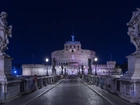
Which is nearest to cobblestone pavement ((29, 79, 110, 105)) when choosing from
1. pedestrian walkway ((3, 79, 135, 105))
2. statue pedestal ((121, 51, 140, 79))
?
pedestrian walkway ((3, 79, 135, 105))

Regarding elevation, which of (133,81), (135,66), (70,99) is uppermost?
(135,66)

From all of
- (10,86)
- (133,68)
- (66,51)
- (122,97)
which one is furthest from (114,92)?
(66,51)

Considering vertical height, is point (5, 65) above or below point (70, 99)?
above

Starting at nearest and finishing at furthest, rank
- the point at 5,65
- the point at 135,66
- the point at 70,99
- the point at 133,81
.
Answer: the point at 133,81
the point at 135,66
the point at 5,65
the point at 70,99

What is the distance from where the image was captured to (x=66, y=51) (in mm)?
168125

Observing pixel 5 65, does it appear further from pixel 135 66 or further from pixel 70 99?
pixel 135 66

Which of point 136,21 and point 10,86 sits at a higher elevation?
point 136,21

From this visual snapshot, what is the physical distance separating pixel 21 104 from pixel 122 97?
6595 mm

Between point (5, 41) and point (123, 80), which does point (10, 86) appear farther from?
point (123, 80)

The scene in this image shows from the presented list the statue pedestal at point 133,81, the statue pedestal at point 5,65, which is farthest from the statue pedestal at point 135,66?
the statue pedestal at point 5,65

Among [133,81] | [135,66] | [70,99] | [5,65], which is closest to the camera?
[133,81]

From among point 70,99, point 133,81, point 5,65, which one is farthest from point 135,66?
point 5,65

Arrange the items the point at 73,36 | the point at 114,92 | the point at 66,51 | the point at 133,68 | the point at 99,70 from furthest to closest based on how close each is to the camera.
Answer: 1. the point at 73,36
2. the point at 66,51
3. the point at 99,70
4. the point at 114,92
5. the point at 133,68

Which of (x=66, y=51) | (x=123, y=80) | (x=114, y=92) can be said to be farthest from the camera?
(x=66, y=51)
